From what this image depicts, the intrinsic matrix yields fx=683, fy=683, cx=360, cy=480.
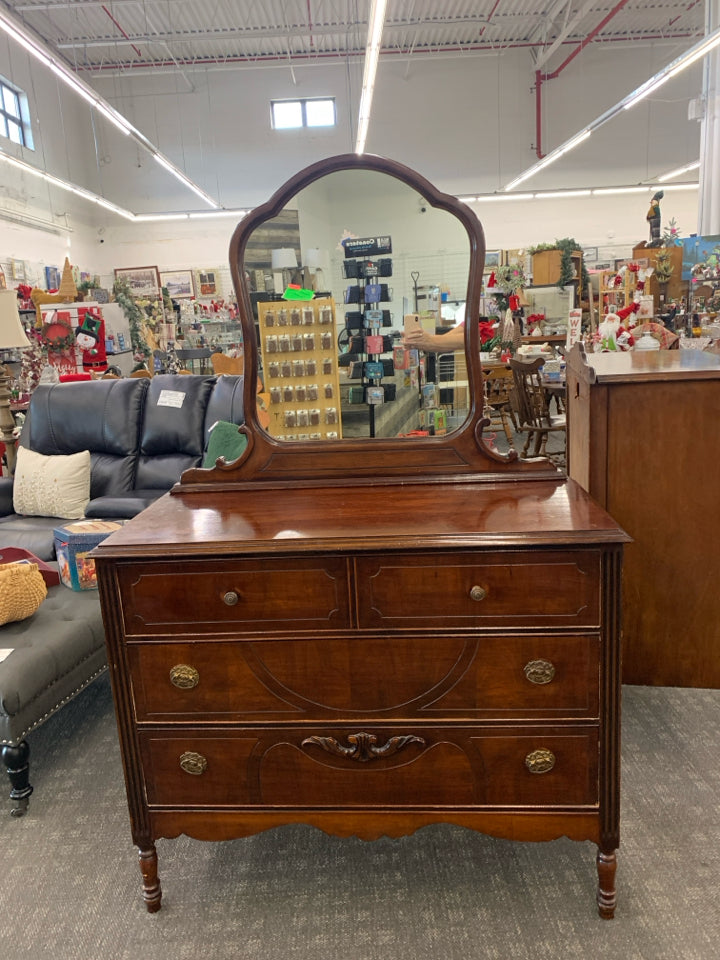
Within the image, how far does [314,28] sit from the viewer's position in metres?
11.0

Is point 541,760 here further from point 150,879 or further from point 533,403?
point 533,403

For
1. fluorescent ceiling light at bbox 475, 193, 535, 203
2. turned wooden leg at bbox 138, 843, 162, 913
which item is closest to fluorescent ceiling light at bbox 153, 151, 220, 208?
fluorescent ceiling light at bbox 475, 193, 535, 203

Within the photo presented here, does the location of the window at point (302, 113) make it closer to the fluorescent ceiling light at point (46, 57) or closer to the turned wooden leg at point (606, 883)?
the fluorescent ceiling light at point (46, 57)

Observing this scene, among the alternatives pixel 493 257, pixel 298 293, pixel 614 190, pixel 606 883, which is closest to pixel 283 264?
pixel 298 293

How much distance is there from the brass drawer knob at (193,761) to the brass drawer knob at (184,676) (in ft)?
0.61

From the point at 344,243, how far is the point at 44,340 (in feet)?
18.6

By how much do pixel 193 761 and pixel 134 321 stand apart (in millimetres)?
10509

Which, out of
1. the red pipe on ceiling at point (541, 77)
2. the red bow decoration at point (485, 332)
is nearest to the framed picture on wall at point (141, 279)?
the red pipe on ceiling at point (541, 77)

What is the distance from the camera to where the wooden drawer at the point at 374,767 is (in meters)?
1.65

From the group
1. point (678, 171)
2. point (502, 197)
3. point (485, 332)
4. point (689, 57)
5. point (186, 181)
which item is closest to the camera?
point (485, 332)

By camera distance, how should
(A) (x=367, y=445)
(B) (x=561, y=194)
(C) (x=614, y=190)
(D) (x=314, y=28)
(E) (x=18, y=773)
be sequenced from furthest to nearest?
1. (B) (x=561, y=194)
2. (C) (x=614, y=190)
3. (D) (x=314, y=28)
4. (E) (x=18, y=773)
5. (A) (x=367, y=445)

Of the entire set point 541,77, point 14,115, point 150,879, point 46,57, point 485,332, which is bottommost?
point 150,879

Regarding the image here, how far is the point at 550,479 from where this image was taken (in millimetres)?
1939

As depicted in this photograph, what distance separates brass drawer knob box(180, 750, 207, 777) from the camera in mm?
1717
